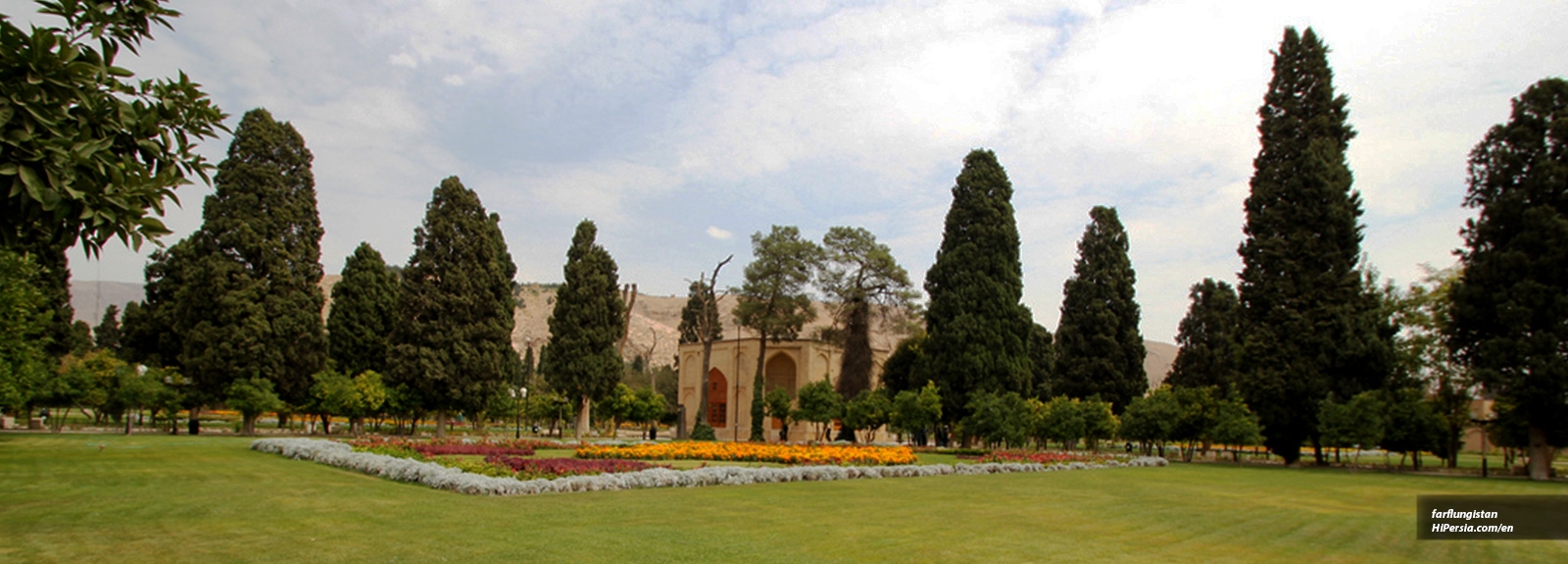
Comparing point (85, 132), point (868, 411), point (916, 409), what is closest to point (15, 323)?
point (85, 132)

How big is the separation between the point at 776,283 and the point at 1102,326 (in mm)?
14677

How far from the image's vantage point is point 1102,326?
3669cm

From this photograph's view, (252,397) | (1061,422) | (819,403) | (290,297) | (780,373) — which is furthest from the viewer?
(780,373)

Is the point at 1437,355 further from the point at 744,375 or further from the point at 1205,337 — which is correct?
the point at 744,375

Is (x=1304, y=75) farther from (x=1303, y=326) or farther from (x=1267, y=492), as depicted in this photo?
(x=1267, y=492)

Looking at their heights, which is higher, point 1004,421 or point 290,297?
point 290,297

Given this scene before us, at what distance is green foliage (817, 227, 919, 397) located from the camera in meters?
41.4

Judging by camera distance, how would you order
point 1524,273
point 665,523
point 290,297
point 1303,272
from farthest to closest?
1. point 290,297
2. point 1303,272
3. point 1524,273
4. point 665,523

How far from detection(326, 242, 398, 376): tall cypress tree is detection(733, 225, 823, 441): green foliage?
15.9 m

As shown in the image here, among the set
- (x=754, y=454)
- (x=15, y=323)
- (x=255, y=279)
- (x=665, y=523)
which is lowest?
(x=754, y=454)

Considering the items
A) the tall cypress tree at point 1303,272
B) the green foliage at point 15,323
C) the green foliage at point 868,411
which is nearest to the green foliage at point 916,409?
the green foliage at point 868,411

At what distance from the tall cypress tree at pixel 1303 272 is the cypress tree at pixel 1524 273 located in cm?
293

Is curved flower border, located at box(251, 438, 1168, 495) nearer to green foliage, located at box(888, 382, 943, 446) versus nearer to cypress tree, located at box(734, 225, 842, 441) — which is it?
green foliage, located at box(888, 382, 943, 446)

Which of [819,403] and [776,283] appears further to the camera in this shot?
[776,283]
